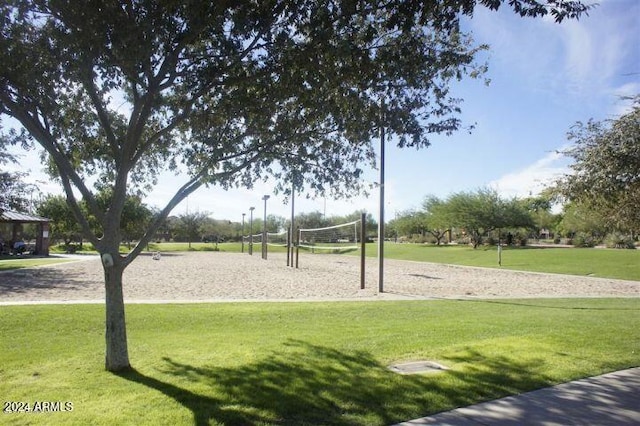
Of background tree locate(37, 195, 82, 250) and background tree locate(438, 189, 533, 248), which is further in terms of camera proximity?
background tree locate(438, 189, 533, 248)

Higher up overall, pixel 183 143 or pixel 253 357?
pixel 183 143

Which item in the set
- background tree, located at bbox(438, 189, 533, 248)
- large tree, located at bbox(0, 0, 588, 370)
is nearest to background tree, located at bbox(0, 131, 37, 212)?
large tree, located at bbox(0, 0, 588, 370)

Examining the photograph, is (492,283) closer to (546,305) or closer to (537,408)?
(546,305)

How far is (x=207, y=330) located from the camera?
8.98m

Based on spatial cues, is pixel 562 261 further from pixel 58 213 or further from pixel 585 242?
pixel 58 213

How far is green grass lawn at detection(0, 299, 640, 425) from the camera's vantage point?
480 cm

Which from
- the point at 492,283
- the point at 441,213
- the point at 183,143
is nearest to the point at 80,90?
the point at 183,143

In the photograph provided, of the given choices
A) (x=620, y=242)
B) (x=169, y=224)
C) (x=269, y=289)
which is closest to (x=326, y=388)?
(x=269, y=289)

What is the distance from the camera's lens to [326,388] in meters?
5.40

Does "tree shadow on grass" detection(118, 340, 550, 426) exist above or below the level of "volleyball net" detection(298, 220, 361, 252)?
below

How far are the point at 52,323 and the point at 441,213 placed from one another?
5395 cm

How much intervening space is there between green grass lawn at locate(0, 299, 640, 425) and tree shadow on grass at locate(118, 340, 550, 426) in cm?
2

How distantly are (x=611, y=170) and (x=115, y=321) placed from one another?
7389mm

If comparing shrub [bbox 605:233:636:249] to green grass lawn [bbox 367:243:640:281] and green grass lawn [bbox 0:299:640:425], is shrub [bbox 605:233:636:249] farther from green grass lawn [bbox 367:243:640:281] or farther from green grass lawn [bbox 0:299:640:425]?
green grass lawn [bbox 0:299:640:425]
